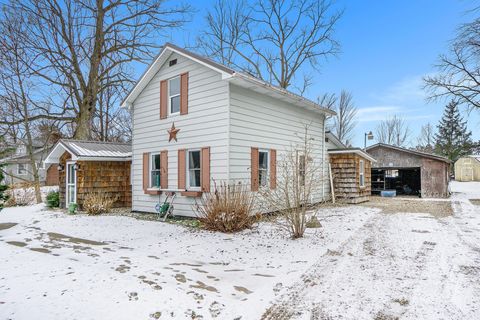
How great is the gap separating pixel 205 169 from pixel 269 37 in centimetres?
1832

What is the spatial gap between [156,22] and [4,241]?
1444cm

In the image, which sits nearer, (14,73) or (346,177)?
(346,177)

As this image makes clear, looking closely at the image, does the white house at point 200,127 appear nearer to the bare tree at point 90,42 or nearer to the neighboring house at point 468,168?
the bare tree at point 90,42

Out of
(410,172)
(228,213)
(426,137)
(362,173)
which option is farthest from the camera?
(426,137)

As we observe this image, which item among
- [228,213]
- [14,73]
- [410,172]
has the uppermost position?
[14,73]

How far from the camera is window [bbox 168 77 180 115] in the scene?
10852 mm

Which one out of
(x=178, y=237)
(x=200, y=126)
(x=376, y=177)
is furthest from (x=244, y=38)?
(x=178, y=237)

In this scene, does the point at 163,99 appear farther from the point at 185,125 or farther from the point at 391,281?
the point at 391,281

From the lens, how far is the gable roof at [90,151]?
40.8 feet

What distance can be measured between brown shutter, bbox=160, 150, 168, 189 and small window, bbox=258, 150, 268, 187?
3283mm

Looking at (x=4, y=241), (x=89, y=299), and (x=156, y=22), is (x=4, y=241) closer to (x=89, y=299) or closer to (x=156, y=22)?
(x=89, y=299)

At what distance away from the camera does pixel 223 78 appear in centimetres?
888

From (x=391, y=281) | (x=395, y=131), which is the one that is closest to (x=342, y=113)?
(x=395, y=131)

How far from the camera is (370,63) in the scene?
19.6 meters
